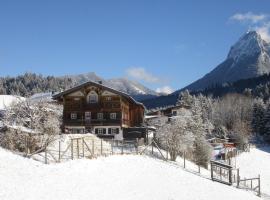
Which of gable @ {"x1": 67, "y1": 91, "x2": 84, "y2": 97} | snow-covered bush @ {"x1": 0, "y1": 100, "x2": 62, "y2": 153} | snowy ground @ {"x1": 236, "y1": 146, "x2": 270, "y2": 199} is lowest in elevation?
snowy ground @ {"x1": 236, "y1": 146, "x2": 270, "y2": 199}

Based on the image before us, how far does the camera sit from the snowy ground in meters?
67.5

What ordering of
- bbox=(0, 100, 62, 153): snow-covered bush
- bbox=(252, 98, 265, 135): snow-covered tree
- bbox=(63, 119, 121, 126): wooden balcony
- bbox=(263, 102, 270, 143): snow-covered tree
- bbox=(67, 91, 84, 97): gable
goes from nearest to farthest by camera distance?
bbox=(0, 100, 62, 153): snow-covered bush → bbox=(63, 119, 121, 126): wooden balcony → bbox=(67, 91, 84, 97): gable → bbox=(263, 102, 270, 143): snow-covered tree → bbox=(252, 98, 265, 135): snow-covered tree

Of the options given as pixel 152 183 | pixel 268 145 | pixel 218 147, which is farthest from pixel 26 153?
pixel 268 145

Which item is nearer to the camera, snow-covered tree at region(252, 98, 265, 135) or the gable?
the gable

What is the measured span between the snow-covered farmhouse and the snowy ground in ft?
68.2

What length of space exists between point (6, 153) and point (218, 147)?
6342cm

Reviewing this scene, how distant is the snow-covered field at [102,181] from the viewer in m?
29.7

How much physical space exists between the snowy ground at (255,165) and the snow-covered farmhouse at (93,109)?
2078cm

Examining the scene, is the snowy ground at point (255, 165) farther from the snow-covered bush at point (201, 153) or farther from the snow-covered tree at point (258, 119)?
the snow-covered tree at point (258, 119)

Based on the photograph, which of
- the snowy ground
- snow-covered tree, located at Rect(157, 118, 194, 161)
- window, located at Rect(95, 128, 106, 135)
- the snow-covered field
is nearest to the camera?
the snow-covered field

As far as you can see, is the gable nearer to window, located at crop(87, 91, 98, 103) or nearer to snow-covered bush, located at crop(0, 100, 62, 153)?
window, located at crop(87, 91, 98, 103)

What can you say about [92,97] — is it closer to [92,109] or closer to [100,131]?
[92,109]

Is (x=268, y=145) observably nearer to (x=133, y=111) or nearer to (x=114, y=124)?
(x=133, y=111)

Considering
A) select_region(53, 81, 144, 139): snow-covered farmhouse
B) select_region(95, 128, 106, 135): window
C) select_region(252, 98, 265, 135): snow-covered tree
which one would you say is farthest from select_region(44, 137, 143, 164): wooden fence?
select_region(252, 98, 265, 135): snow-covered tree
